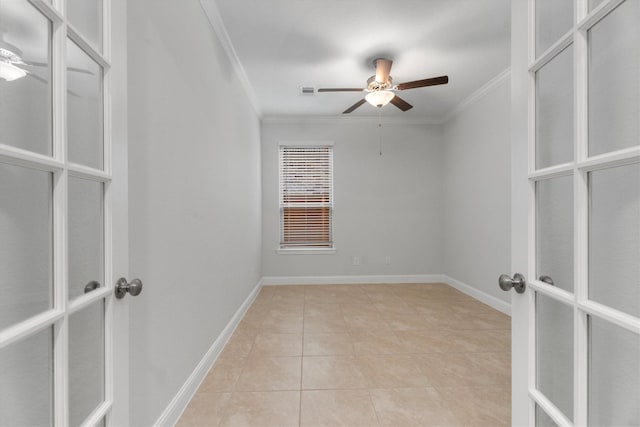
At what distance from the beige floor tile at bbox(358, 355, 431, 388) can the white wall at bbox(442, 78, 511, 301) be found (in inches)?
69.4

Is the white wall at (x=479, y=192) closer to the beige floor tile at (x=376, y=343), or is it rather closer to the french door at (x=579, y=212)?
the beige floor tile at (x=376, y=343)

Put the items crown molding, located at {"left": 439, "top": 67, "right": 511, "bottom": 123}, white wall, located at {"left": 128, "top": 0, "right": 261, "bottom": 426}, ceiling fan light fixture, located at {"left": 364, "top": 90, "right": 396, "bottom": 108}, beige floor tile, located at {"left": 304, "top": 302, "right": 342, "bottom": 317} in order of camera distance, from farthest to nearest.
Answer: beige floor tile, located at {"left": 304, "top": 302, "right": 342, "bottom": 317}
crown molding, located at {"left": 439, "top": 67, "right": 511, "bottom": 123}
ceiling fan light fixture, located at {"left": 364, "top": 90, "right": 396, "bottom": 108}
white wall, located at {"left": 128, "top": 0, "right": 261, "bottom": 426}

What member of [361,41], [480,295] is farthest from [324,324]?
[361,41]

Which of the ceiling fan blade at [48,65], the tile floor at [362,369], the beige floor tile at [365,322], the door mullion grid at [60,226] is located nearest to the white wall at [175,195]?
the tile floor at [362,369]

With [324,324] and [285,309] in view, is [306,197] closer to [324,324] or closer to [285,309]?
[285,309]

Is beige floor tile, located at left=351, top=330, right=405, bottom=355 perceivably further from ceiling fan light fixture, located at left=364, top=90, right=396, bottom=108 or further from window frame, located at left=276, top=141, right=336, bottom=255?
ceiling fan light fixture, located at left=364, top=90, right=396, bottom=108

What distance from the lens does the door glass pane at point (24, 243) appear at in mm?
614

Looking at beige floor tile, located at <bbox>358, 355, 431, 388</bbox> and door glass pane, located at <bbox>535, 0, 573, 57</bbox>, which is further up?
door glass pane, located at <bbox>535, 0, 573, 57</bbox>

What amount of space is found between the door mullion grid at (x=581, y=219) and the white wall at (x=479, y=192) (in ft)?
9.20

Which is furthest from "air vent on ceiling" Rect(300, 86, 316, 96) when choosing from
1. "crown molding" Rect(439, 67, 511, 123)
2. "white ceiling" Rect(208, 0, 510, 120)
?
"crown molding" Rect(439, 67, 511, 123)

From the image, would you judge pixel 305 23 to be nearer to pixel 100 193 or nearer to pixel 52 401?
pixel 100 193

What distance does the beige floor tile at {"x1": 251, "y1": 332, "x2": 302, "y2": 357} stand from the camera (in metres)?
2.39

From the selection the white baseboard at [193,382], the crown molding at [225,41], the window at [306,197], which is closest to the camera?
the white baseboard at [193,382]

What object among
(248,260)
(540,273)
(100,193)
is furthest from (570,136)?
(248,260)
